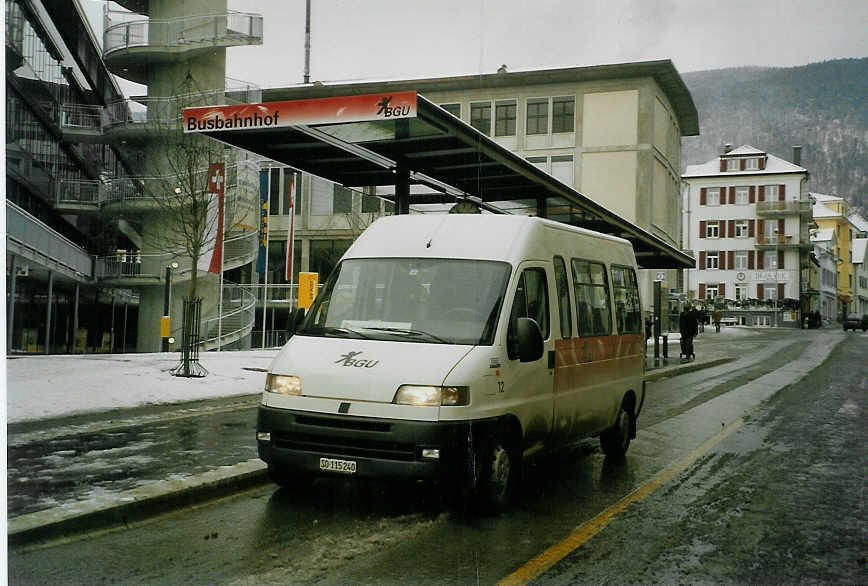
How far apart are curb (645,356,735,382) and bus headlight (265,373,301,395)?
15.4 m

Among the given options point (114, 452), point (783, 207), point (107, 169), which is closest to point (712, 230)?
point (783, 207)

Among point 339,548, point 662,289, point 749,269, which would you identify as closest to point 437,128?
point 749,269

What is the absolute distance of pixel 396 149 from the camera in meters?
14.4

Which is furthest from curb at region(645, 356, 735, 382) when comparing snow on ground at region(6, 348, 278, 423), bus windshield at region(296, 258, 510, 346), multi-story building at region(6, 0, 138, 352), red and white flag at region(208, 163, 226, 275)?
bus windshield at region(296, 258, 510, 346)

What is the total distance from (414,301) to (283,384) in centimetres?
128

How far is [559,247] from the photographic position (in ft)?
27.1

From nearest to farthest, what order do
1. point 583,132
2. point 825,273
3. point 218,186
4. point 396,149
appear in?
point 825,273 → point 396,149 → point 218,186 → point 583,132

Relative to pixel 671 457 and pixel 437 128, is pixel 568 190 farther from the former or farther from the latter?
pixel 671 457

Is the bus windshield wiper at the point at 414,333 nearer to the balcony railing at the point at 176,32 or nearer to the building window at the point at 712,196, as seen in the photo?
the building window at the point at 712,196

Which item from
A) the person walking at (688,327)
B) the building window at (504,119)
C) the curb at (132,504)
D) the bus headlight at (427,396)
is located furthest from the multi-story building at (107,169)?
the person walking at (688,327)

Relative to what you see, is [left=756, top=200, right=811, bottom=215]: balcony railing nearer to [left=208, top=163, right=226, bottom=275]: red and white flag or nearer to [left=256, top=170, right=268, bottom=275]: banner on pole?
[left=208, top=163, right=226, bottom=275]: red and white flag

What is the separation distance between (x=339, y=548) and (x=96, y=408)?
737 cm

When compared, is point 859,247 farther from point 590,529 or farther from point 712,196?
point 712,196

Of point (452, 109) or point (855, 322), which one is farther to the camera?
point (452, 109)
